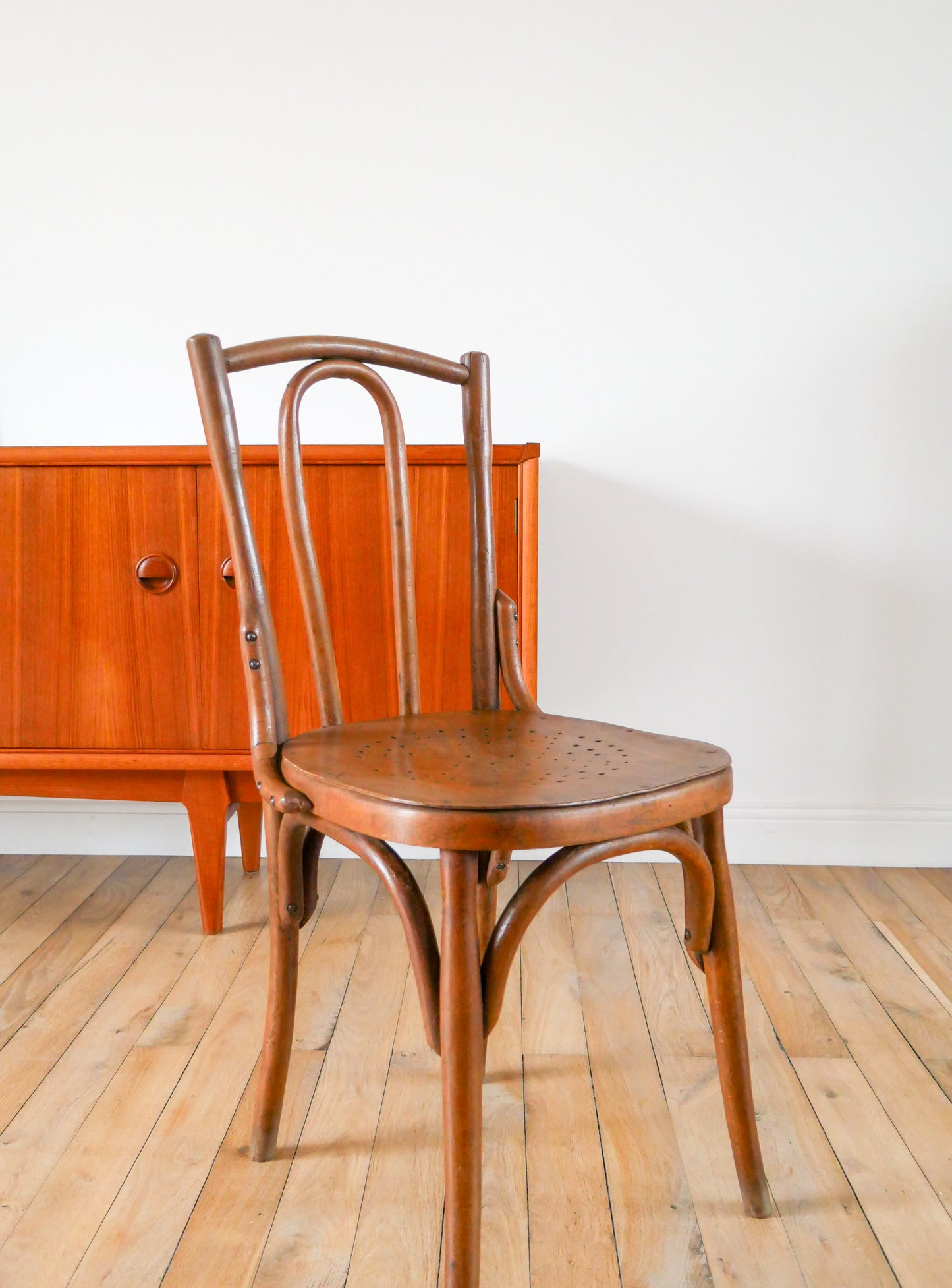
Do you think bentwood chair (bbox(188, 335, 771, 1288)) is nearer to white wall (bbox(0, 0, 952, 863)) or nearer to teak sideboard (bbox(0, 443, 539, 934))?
teak sideboard (bbox(0, 443, 539, 934))

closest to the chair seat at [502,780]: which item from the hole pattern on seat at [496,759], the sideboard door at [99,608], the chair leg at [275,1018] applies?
the hole pattern on seat at [496,759]

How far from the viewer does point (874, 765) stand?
1.87m

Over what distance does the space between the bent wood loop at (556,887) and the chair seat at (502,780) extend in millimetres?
23

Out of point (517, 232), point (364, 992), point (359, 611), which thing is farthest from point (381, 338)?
point (364, 992)

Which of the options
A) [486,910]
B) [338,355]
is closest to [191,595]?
[338,355]

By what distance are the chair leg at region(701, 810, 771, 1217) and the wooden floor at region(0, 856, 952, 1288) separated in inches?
1.7

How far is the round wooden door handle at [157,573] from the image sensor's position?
58.7 inches

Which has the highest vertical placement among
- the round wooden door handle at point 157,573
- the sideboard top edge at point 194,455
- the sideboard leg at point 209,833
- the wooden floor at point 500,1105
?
the sideboard top edge at point 194,455

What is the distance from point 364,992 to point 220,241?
1.36 metres

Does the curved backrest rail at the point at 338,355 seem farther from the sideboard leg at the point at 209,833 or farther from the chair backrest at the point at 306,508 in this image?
the sideboard leg at the point at 209,833

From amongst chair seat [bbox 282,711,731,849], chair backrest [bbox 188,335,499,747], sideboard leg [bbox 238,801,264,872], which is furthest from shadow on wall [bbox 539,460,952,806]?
chair seat [bbox 282,711,731,849]

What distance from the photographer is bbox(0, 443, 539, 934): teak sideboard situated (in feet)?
4.86

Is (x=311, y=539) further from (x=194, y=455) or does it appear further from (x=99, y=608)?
(x=99, y=608)

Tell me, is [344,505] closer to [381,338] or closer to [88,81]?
[381,338]
